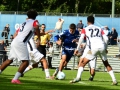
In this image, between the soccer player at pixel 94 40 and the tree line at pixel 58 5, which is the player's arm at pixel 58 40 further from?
the tree line at pixel 58 5

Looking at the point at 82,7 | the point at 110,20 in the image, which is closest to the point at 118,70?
the point at 110,20

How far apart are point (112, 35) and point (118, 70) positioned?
18.0 ft

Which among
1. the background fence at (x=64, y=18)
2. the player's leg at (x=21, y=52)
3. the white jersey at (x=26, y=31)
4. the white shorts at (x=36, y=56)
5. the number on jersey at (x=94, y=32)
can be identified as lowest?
the background fence at (x=64, y=18)

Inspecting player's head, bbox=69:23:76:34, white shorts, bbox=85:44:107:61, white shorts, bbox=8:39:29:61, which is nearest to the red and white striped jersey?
white shorts, bbox=85:44:107:61

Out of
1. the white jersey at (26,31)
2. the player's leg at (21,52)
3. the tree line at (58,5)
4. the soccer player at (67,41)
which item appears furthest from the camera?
the tree line at (58,5)

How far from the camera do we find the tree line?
66188 mm

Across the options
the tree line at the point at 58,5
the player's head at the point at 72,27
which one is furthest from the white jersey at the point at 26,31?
the tree line at the point at 58,5

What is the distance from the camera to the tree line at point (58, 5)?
2606 inches

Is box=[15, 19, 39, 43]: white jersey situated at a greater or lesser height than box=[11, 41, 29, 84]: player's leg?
greater

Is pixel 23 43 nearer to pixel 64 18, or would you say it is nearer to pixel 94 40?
pixel 94 40

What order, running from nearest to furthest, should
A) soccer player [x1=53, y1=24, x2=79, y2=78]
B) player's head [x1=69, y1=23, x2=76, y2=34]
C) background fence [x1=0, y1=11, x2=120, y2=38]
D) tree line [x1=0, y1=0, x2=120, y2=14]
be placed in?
1. player's head [x1=69, y1=23, x2=76, y2=34]
2. soccer player [x1=53, y1=24, x2=79, y2=78]
3. background fence [x1=0, y1=11, x2=120, y2=38]
4. tree line [x1=0, y1=0, x2=120, y2=14]

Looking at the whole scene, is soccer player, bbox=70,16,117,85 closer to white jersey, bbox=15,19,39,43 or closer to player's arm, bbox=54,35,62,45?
white jersey, bbox=15,19,39,43

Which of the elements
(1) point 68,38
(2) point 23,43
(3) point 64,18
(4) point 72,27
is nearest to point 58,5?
(3) point 64,18

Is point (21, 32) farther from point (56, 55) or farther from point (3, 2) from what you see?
point (3, 2)
